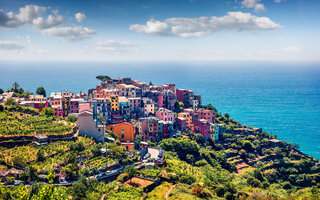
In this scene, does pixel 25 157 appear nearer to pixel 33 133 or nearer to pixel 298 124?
pixel 33 133

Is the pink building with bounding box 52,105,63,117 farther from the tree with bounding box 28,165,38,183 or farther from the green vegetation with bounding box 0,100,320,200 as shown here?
the tree with bounding box 28,165,38,183

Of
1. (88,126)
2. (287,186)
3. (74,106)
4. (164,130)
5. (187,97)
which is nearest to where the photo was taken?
(88,126)

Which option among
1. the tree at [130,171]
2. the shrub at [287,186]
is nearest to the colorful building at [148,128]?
the tree at [130,171]

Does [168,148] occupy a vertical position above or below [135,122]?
below

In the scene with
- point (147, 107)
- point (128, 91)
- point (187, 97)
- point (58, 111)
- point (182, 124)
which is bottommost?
point (182, 124)

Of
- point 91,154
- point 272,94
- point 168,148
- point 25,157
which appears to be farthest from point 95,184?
point 272,94

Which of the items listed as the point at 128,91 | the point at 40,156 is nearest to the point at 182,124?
the point at 128,91

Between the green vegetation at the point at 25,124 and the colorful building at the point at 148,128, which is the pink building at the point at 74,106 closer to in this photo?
the green vegetation at the point at 25,124

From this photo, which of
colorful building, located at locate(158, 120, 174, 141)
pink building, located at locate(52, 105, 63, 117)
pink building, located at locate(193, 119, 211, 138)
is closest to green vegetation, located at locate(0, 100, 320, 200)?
pink building, located at locate(193, 119, 211, 138)

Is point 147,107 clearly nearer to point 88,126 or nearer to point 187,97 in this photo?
point 187,97

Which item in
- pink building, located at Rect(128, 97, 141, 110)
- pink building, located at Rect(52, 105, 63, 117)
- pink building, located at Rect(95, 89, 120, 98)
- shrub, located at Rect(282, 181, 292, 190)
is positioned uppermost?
pink building, located at Rect(95, 89, 120, 98)

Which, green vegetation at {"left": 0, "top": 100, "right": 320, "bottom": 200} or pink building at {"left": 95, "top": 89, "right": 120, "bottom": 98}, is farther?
pink building at {"left": 95, "top": 89, "right": 120, "bottom": 98}
